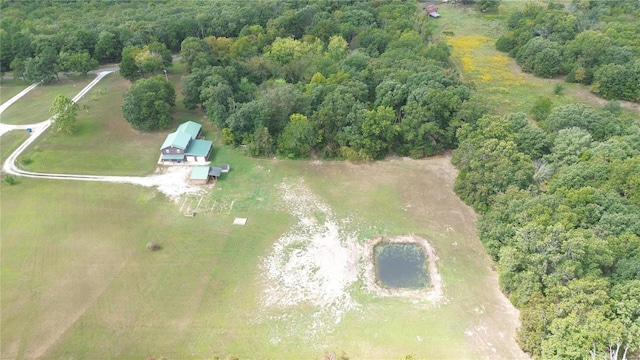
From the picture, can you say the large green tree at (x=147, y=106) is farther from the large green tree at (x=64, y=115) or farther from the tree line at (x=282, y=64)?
the large green tree at (x=64, y=115)

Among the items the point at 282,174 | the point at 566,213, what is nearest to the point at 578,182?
the point at 566,213

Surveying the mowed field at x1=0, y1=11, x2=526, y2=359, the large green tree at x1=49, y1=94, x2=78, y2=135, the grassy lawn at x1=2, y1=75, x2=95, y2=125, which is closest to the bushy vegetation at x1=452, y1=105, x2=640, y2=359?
the mowed field at x1=0, y1=11, x2=526, y2=359

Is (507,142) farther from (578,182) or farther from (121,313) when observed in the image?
(121,313)

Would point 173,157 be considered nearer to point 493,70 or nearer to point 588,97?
point 493,70

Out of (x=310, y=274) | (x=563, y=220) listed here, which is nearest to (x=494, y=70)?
(x=563, y=220)

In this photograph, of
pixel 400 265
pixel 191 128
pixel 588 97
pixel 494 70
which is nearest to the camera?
pixel 400 265

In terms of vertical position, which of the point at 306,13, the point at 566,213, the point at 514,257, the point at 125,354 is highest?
the point at 306,13
